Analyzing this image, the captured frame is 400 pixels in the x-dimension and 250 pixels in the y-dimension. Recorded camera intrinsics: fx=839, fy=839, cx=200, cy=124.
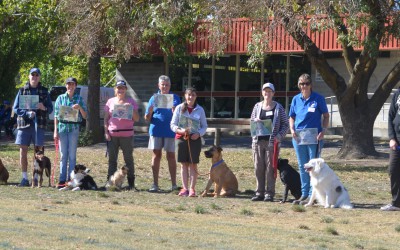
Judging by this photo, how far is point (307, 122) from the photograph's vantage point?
13.4m

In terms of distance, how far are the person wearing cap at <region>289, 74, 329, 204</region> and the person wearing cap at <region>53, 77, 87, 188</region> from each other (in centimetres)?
402

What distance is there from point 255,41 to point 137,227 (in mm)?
11423

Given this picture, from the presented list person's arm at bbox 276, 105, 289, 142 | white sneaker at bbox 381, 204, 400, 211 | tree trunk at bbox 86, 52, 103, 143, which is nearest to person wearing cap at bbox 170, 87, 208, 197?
person's arm at bbox 276, 105, 289, 142

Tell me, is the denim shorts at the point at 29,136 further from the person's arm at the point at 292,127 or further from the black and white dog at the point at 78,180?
Answer: the person's arm at the point at 292,127

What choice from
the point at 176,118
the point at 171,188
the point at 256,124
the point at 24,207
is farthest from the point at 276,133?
the point at 24,207

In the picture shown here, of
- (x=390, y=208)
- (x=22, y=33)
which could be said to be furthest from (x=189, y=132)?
(x=22, y=33)

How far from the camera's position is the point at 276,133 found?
1373 centimetres

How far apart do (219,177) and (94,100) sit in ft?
49.9

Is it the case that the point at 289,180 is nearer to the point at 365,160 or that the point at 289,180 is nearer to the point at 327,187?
the point at 327,187

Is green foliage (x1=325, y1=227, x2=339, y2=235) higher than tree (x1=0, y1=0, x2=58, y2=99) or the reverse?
the reverse

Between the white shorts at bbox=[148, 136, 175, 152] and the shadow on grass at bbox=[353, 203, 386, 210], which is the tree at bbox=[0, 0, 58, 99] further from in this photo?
the shadow on grass at bbox=[353, 203, 386, 210]

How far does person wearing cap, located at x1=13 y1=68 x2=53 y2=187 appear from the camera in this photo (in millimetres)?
15312

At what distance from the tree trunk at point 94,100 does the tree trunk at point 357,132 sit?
9.36 m

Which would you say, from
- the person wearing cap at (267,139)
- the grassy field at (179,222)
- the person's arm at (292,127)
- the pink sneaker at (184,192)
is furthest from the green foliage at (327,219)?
the pink sneaker at (184,192)
